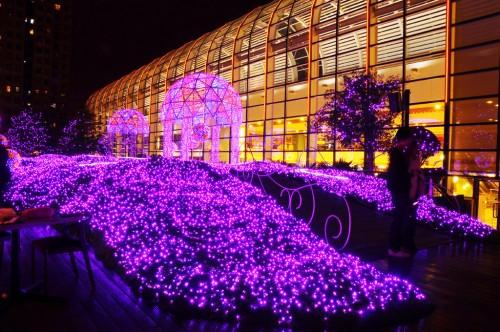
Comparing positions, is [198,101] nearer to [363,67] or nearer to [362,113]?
[362,113]

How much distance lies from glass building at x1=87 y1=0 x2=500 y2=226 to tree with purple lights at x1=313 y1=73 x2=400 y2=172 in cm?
238

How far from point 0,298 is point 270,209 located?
14.5 ft

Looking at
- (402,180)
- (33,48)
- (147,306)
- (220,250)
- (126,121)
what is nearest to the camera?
(147,306)

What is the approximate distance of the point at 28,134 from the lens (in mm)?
24078

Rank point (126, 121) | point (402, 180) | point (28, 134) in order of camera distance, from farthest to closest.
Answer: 1. point (126, 121)
2. point (28, 134)
3. point (402, 180)

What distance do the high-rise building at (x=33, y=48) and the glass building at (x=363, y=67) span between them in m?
64.7

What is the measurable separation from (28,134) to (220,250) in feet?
74.0

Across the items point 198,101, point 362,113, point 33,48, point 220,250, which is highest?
point 33,48

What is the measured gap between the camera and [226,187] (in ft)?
28.7

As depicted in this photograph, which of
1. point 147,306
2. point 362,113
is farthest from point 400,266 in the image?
point 362,113

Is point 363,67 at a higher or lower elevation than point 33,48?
lower

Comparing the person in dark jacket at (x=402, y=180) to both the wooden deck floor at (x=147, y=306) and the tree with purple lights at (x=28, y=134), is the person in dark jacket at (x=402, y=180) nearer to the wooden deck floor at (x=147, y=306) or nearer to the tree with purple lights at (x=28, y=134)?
the wooden deck floor at (x=147, y=306)

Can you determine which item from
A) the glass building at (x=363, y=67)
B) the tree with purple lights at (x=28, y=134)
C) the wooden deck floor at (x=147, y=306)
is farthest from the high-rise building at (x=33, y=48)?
the wooden deck floor at (x=147, y=306)

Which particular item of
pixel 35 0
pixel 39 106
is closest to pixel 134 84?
pixel 39 106
